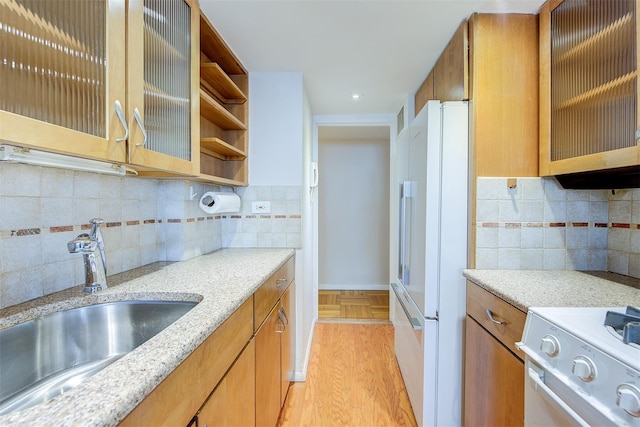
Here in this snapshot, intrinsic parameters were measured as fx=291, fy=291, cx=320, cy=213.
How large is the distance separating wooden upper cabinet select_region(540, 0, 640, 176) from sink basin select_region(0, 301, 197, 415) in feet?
5.52

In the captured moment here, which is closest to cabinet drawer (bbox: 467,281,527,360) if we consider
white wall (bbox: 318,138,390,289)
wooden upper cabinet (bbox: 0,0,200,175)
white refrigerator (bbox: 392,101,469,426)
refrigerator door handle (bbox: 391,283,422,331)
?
white refrigerator (bbox: 392,101,469,426)

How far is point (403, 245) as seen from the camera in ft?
6.41

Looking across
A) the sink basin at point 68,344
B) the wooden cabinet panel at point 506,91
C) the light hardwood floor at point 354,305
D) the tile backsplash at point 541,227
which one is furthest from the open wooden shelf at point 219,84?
the light hardwood floor at point 354,305

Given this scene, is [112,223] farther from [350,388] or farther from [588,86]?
[588,86]

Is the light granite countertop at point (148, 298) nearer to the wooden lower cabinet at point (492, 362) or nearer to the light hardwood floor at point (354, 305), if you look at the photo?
the wooden lower cabinet at point (492, 362)

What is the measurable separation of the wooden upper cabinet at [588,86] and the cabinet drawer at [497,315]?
671 millimetres

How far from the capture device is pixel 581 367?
70 cm

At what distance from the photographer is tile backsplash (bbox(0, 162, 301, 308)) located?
909 millimetres

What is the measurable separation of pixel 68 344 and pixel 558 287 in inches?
69.7

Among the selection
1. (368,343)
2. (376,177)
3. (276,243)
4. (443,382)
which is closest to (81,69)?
(276,243)

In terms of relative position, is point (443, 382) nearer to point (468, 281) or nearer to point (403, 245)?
point (468, 281)

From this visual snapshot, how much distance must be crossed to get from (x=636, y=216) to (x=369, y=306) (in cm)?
258

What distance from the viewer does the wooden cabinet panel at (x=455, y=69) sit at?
59.4 inches

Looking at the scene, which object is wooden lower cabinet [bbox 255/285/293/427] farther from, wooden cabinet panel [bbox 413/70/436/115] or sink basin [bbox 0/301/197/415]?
wooden cabinet panel [bbox 413/70/436/115]
